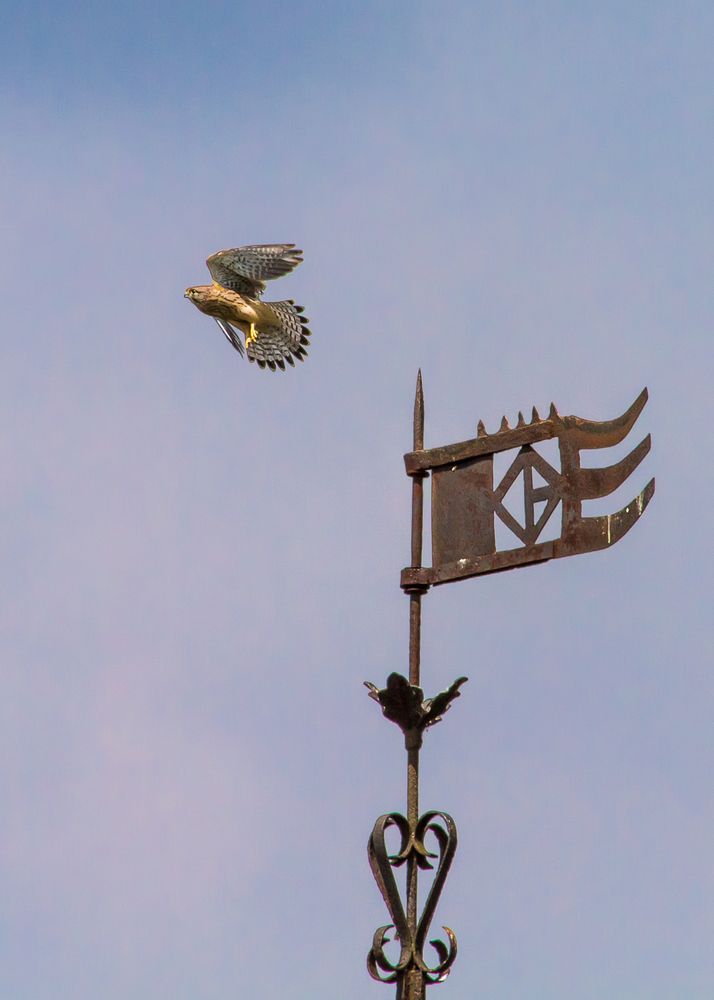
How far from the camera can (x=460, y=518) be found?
6.29 metres

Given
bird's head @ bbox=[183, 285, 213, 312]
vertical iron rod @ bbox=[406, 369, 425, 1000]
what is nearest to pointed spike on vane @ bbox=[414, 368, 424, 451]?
vertical iron rod @ bbox=[406, 369, 425, 1000]

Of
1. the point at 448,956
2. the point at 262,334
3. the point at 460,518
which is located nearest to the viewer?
the point at 448,956

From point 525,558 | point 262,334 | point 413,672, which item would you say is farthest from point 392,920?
point 262,334

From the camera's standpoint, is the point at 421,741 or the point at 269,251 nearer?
the point at 421,741

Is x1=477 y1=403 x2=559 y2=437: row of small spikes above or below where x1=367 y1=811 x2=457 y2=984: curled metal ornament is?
above

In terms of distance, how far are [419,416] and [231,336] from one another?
4.08m

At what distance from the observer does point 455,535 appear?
6.27 metres

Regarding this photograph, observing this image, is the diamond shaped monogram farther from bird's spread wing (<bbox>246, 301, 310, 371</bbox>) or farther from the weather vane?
bird's spread wing (<bbox>246, 301, 310, 371</bbox>)

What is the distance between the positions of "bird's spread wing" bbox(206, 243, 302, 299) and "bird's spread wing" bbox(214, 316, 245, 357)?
185mm

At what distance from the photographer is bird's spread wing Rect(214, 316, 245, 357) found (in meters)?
10.4

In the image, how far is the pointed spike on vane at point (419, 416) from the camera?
6445mm

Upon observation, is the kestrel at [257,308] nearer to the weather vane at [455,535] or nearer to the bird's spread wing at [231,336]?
the bird's spread wing at [231,336]

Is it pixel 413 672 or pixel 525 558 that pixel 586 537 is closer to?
pixel 525 558

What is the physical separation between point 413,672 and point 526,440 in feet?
2.65
